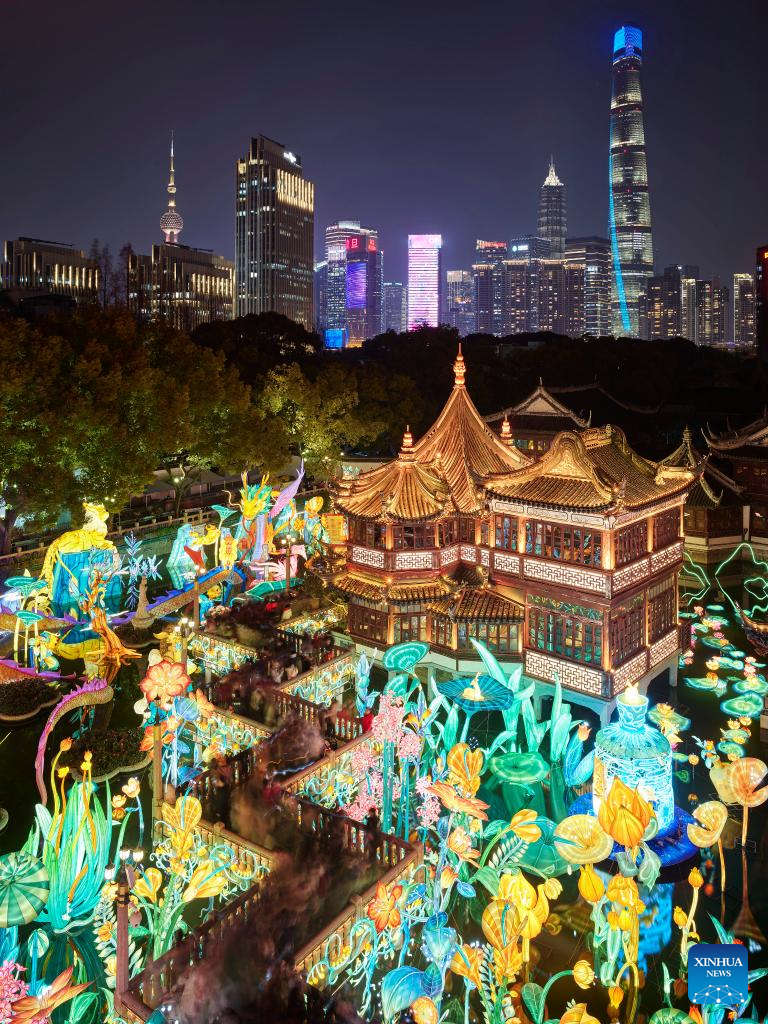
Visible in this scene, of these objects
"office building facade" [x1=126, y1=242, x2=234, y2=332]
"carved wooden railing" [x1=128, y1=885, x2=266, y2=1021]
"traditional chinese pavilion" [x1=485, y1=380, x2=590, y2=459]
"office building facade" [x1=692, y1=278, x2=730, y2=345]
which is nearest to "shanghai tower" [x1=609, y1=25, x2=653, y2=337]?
"office building facade" [x1=692, y1=278, x2=730, y2=345]

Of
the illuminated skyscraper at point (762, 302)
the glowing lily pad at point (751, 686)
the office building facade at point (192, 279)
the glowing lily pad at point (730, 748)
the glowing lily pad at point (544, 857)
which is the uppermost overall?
the office building facade at point (192, 279)

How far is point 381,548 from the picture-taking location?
16.5 m

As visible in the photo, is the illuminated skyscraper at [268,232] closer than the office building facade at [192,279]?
No

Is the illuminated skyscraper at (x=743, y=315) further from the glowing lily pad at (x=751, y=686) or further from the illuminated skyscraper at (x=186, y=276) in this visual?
the glowing lily pad at (x=751, y=686)

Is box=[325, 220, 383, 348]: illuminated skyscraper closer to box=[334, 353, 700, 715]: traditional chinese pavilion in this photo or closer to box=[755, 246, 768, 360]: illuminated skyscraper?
box=[755, 246, 768, 360]: illuminated skyscraper

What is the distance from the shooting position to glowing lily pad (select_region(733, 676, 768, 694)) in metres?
16.9

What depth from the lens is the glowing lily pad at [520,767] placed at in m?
13.0

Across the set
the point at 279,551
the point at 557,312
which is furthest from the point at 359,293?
the point at 279,551

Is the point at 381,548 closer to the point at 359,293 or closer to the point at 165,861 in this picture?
the point at 165,861

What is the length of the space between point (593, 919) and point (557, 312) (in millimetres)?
149547

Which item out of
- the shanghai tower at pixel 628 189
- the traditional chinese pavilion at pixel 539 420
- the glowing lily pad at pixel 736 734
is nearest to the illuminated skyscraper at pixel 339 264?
the shanghai tower at pixel 628 189

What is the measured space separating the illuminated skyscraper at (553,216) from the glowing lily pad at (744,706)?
19088cm

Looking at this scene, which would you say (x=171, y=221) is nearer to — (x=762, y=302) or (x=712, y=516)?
(x=762, y=302)

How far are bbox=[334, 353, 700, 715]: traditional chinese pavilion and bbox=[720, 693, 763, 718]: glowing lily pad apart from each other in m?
1.38
